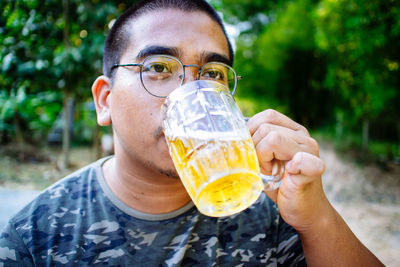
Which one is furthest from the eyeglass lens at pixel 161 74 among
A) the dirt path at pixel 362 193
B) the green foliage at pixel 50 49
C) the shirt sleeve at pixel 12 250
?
the dirt path at pixel 362 193

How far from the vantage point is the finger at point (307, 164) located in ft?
2.99

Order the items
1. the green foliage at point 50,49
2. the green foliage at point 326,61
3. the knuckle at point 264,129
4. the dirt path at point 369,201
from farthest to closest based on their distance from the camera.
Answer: the green foliage at point 326,61
the dirt path at point 369,201
the green foliage at point 50,49
the knuckle at point 264,129

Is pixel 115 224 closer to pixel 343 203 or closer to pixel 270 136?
pixel 270 136

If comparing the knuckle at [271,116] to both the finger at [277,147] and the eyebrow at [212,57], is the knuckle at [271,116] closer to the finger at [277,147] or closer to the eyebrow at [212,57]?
the finger at [277,147]

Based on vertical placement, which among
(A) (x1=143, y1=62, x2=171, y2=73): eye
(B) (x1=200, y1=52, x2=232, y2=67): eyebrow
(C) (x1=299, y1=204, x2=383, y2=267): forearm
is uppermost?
(B) (x1=200, y1=52, x2=232, y2=67): eyebrow

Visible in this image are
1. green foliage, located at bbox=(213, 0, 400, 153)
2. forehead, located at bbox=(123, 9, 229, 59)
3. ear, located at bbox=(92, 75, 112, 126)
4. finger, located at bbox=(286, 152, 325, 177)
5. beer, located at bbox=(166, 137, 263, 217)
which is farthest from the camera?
green foliage, located at bbox=(213, 0, 400, 153)

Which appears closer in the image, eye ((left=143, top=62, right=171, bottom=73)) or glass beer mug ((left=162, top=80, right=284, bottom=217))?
glass beer mug ((left=162, top=80, right=284, bottom=217))

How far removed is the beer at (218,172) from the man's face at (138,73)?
11.4 inches

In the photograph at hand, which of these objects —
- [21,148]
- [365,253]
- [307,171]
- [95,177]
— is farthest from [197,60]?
[21,148]

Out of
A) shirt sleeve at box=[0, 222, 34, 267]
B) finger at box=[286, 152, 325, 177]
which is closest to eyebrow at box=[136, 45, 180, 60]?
finger at box=[286, 152, 325, 177]

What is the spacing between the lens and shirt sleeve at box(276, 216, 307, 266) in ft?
4.70

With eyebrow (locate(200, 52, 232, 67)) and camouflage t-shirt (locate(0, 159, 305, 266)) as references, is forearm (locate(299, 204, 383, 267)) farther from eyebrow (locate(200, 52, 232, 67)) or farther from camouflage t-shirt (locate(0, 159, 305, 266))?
eyebrow (locate(200, 52, 232, 67))

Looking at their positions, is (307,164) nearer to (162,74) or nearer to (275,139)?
(275,139)

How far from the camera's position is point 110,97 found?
1.43 meters
